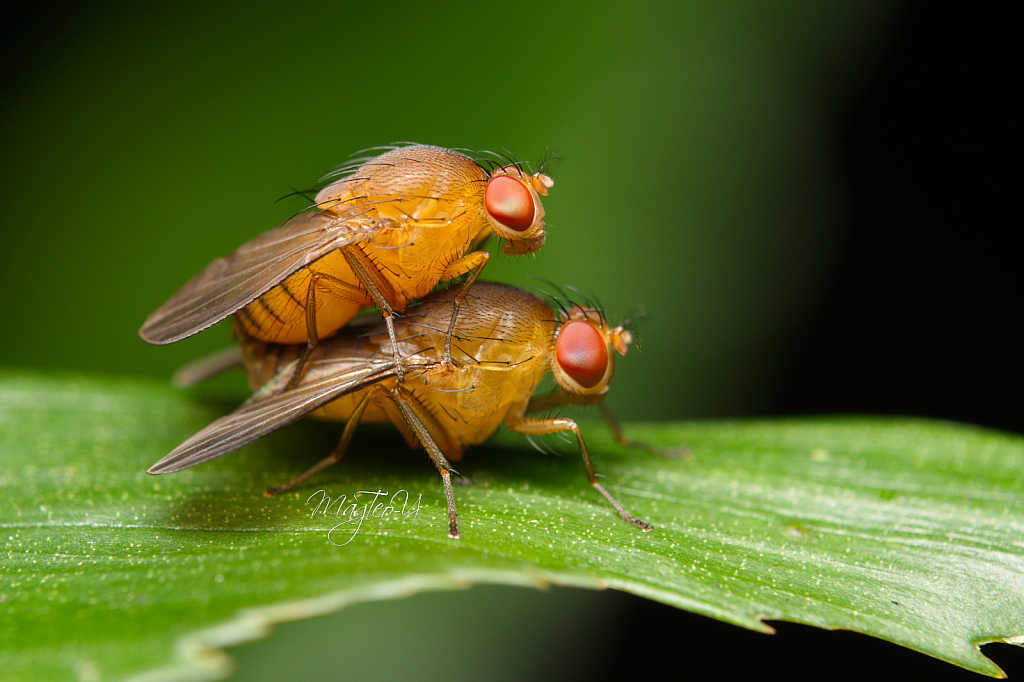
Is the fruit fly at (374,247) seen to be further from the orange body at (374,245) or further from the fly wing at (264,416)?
the fly wing at (264,416)

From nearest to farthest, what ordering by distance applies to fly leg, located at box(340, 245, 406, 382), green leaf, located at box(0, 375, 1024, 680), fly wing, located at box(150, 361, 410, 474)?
green leaf, located at box(0, 375, 1024, 680) → fly wing, located at box(150, 361, 410, 474) → fly leg, located at box(340, 245, 406, 382)

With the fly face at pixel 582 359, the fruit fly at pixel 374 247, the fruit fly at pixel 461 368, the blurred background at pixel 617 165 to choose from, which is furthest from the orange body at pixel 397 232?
the blurred background at pixel 617 165

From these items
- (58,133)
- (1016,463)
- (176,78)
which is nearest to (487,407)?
(1016,463)

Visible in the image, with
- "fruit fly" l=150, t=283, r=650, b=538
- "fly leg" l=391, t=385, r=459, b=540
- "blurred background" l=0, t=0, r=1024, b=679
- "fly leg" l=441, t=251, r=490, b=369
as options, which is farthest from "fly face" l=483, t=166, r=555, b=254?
"blurred background" l=0, t=0, r=1024, b=679

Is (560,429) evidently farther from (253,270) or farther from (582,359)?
(253,270)

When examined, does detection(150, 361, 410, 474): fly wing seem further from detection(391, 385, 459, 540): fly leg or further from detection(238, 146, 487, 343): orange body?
detection(238, 146, 487, 343): orange body

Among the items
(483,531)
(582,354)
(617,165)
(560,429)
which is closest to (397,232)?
(582,354)
